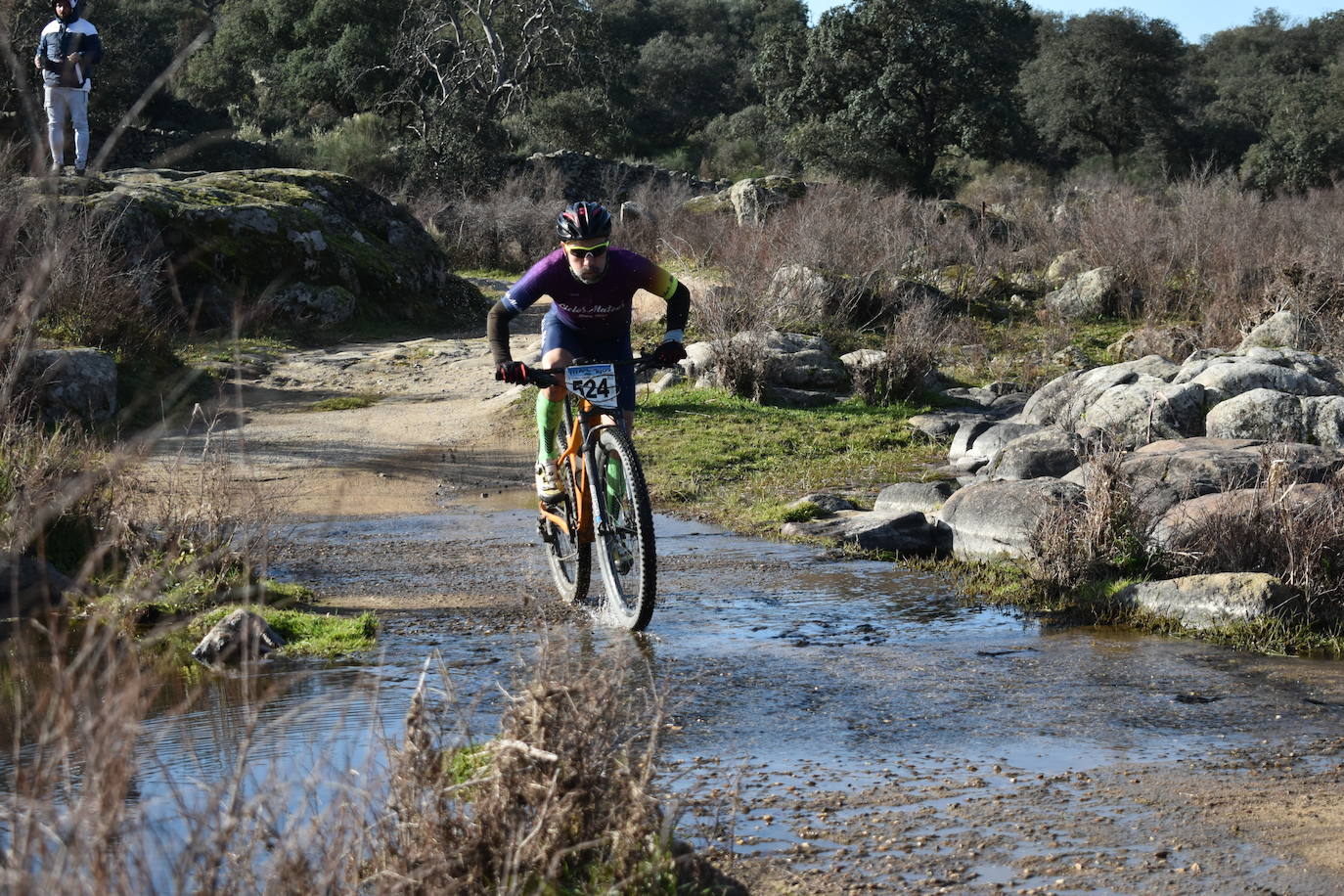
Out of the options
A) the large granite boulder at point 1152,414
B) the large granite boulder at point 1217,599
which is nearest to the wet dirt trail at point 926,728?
the large granite boulder at point 1217,599

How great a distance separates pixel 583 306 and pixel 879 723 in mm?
2688

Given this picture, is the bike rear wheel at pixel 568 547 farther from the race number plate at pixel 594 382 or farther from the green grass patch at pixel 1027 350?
the green grass patch at pixel 1027 350

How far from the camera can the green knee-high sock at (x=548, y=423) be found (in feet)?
23.2

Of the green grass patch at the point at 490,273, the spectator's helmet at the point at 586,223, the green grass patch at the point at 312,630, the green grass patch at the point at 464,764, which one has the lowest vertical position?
the green grass patch at the point at 312,630

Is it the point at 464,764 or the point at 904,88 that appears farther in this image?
the point at 904,88

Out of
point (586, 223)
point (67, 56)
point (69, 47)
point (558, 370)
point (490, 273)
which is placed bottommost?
point (558, 370)

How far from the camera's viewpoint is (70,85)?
14.6 metres

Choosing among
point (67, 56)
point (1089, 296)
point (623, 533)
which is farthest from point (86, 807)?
point (1089, 296)

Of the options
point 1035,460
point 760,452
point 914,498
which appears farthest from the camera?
point 760,452

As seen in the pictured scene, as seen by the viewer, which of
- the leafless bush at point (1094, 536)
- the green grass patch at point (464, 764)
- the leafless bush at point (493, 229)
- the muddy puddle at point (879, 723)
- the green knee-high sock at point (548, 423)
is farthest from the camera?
the leafless bush at point (493, 229)

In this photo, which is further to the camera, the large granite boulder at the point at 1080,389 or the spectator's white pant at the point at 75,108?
the spectator's white pant at the point at 75,108

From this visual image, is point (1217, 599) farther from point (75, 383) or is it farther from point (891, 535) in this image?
point (75, 383)

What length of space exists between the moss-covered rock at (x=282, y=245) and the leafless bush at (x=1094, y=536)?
10.6 meters

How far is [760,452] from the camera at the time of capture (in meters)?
12.4
